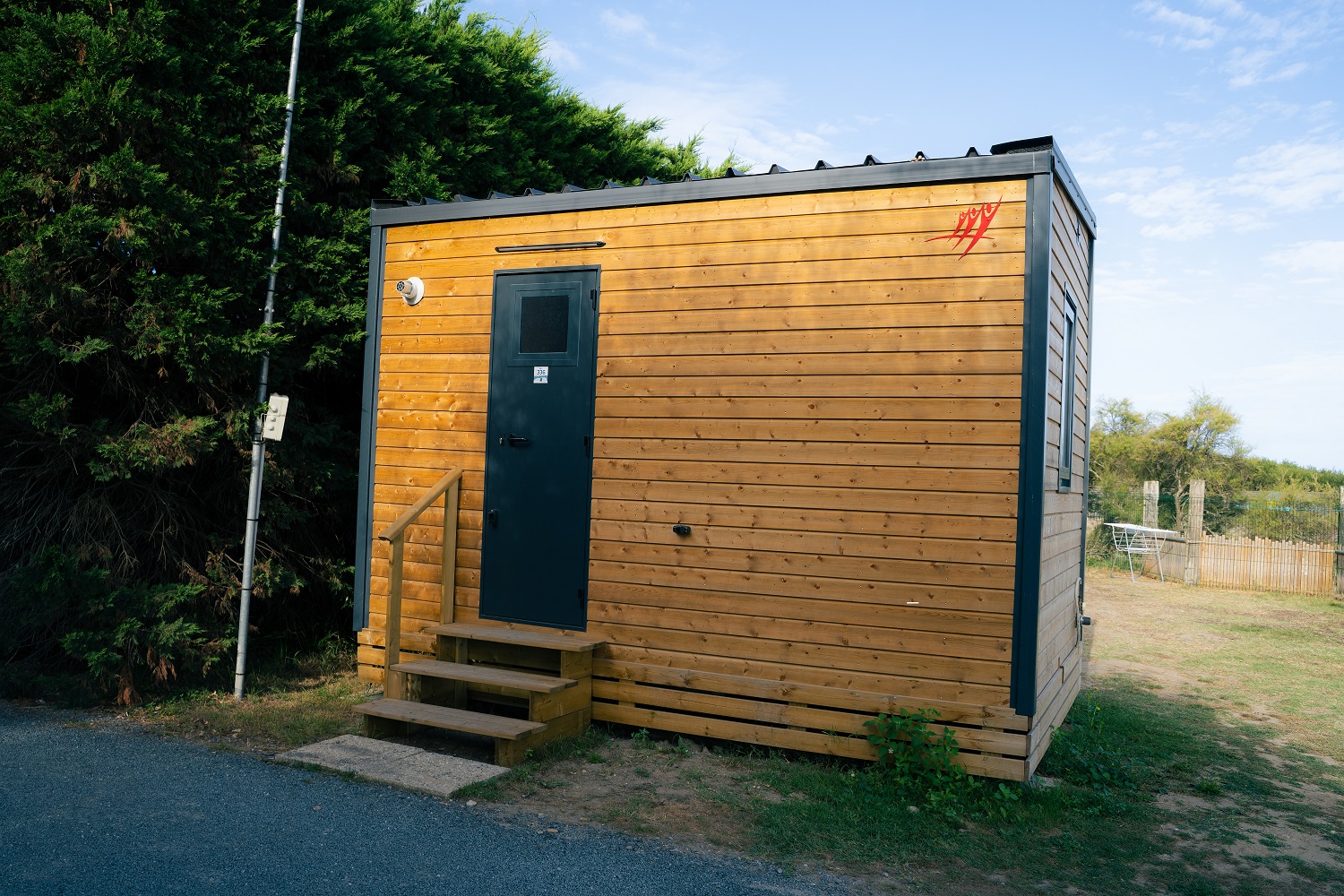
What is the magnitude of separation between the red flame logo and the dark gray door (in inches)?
80.8

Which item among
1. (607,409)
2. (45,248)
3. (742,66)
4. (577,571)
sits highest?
(742,66)

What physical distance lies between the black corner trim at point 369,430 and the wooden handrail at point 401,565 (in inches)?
9.7

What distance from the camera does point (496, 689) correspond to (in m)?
5.25

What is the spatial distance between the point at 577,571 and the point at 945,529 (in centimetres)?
210

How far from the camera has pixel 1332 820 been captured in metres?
4.27

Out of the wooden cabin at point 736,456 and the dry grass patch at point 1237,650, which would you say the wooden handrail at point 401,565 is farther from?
the dry grass patch at point 1237,650

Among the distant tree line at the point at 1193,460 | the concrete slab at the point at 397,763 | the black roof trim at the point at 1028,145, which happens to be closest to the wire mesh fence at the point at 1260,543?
the distant tree line at the point at 1193,460

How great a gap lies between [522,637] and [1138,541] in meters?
14.0

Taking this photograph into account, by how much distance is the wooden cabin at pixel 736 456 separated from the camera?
4.41m

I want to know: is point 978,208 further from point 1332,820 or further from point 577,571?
point 1332,820

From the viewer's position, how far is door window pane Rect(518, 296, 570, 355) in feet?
17.7

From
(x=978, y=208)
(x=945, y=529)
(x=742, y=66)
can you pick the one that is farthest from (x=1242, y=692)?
(x=742, y=66)

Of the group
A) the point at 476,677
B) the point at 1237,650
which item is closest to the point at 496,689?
the point at 476,677

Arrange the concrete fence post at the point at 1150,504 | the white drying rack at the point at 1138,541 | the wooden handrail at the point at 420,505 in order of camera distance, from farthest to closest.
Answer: the concrete fence post at the point at 1150,504
the white drying rack at the point at 1138,541
the wooden handrail at the point at 420,505
